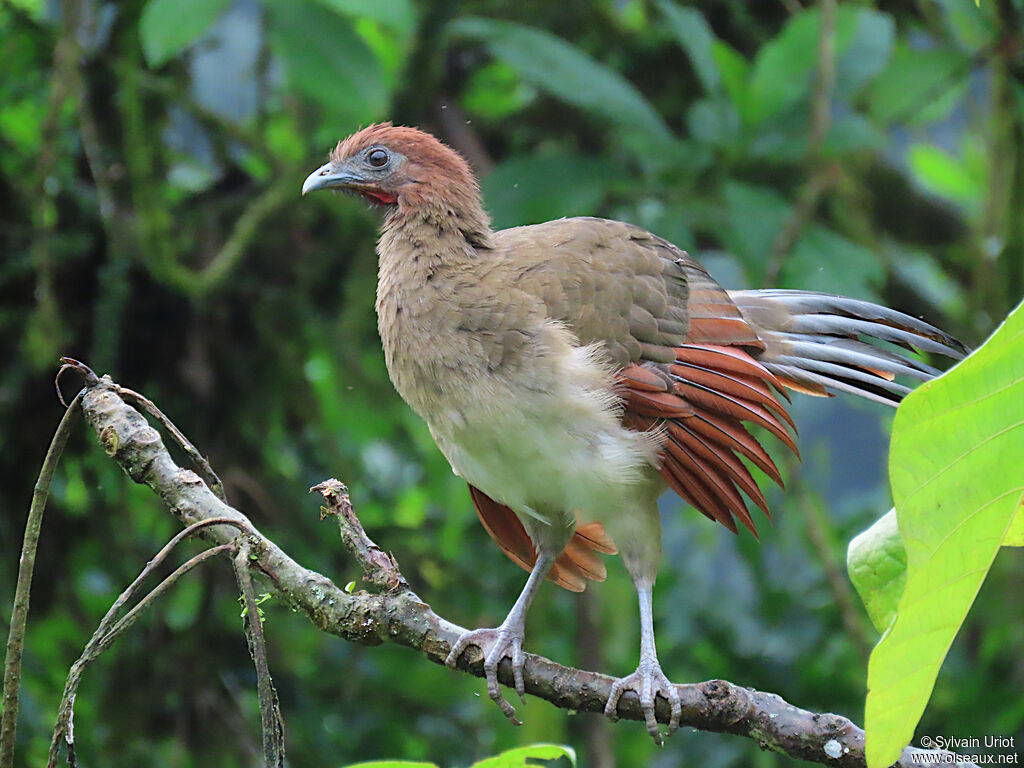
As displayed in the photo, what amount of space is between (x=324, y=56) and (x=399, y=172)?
2.40 feet

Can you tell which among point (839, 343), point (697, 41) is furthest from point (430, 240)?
point (697, 41)

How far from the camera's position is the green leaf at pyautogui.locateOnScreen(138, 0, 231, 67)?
111 inches

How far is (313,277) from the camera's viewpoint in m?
4.10

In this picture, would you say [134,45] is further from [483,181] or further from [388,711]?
[388,711]

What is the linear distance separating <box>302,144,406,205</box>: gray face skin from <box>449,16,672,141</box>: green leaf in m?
0.95

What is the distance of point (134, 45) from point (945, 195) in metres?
3.66

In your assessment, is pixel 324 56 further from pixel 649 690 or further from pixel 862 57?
pixel 649 690

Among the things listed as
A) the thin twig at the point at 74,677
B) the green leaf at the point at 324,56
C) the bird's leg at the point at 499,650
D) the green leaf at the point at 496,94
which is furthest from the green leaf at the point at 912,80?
the thin twig at the point at 74,677

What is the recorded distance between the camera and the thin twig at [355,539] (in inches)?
69.6

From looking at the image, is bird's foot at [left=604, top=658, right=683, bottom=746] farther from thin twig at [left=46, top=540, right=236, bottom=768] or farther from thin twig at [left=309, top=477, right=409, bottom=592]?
thin twig at [left=46, top=540, right=236, bottom=768]

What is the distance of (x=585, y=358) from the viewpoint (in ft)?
7.36

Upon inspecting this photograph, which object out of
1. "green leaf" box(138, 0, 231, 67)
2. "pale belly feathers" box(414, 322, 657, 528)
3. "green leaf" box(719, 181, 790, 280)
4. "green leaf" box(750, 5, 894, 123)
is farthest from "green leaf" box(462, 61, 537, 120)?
"pale belly feathers" box(414, 322, 657, 528)

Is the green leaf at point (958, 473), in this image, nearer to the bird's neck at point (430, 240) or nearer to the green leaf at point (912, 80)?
the bird's neck at point (430, 240)

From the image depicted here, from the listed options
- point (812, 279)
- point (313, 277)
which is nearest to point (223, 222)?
point (313, 277)
